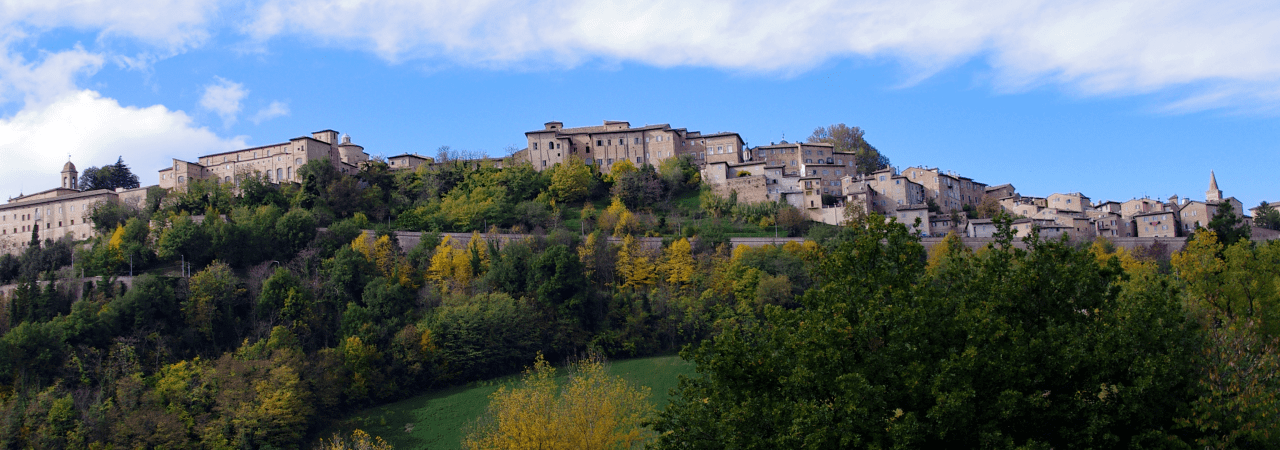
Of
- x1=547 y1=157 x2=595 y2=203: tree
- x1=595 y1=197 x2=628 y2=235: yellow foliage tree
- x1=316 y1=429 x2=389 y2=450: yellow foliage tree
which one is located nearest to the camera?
x1=316 y1=429 x2=389 y2=450: yellow foliage tree

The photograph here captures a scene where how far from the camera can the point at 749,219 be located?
66.2 metres

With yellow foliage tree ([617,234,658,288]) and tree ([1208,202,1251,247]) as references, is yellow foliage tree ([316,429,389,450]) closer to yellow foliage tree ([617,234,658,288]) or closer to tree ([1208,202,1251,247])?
yellow foliage tree ([617,234,658,288])

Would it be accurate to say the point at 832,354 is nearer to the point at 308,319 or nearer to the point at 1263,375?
the point at 1263,375

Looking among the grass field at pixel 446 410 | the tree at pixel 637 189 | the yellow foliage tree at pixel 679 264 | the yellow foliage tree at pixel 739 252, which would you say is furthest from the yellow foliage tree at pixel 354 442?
the tree at pixel 637 189

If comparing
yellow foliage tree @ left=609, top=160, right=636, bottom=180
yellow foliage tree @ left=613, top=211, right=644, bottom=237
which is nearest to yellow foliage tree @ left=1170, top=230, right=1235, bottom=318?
yellow foliage tree @ left=613, top=211, right=644, bottom=237

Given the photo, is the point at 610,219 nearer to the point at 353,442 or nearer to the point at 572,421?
the point at 353,442

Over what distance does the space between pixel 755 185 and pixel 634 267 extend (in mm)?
16026

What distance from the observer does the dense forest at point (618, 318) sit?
606 inches

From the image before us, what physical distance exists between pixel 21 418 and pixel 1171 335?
42570 mm

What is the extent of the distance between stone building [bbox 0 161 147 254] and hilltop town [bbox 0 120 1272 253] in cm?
7

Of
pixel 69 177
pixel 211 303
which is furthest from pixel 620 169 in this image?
pixel 69 177

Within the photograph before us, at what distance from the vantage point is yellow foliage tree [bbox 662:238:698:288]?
56.1 meters

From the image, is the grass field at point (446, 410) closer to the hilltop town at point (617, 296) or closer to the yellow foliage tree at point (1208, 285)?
the hilltop town at point (617, 296)

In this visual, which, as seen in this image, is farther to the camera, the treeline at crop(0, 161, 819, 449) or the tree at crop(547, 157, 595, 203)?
the tree at crop(547, 157, 595, 203)
